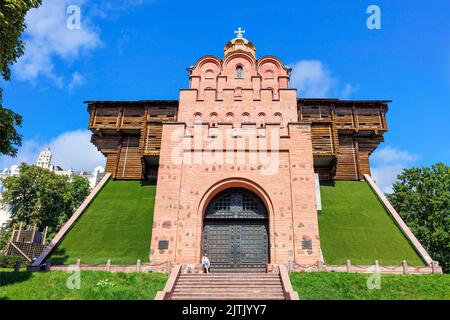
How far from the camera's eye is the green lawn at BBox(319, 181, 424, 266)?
19344 mm

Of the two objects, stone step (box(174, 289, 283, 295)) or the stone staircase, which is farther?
stone step (box(174, 289, 283, 295))

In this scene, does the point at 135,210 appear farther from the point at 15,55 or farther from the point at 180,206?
the point at 15,55

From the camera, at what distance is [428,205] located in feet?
104

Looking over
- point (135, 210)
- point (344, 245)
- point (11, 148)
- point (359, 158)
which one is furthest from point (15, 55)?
point (359, 158)

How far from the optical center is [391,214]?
23.6m

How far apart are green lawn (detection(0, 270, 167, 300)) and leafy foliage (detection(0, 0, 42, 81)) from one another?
8.36 metres

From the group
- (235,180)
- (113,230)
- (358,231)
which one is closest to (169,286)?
(235,180)

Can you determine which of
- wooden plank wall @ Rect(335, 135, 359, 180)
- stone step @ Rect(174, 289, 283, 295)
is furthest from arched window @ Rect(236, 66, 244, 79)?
stone step @ Rect(174, 289, 283, 295)

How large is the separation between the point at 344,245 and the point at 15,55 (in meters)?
19.0

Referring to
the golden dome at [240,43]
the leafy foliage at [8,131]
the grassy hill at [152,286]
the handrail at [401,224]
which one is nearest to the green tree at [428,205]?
the handrail at [401,224]

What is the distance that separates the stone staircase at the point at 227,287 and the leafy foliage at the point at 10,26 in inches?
422

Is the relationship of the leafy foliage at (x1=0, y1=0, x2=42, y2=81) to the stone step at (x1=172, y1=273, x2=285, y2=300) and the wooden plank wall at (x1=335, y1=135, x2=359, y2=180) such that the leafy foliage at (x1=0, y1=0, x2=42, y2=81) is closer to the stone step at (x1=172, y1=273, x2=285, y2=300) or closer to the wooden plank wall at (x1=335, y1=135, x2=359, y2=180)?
the stone step at (x1=172, y1=273, x2=285, y2=300)

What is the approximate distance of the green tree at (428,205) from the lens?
30.0 metres

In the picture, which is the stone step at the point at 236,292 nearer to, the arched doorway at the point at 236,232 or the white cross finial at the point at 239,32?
the arched doorway at the point at 236,232
